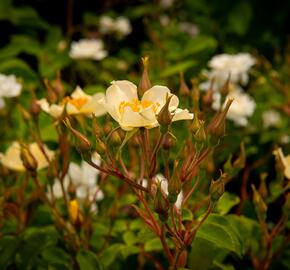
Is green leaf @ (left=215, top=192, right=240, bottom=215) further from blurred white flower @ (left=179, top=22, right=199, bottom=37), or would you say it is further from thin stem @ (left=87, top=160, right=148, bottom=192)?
blurred white flower @ (left=179, top=22, right=199, bottom=37)

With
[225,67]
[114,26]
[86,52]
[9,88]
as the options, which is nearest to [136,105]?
[9,88]

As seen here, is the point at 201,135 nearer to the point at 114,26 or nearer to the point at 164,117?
the point at 164,117

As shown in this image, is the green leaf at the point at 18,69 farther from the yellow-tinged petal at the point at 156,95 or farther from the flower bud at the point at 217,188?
the flower bud at the point at 217,188

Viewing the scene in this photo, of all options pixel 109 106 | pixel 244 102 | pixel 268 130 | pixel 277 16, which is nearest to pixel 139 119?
pixel 109 106

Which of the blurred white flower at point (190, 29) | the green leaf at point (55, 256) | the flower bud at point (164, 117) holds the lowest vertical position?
the blurred white flower at point (190, 29)

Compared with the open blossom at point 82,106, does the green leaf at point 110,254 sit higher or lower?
lower

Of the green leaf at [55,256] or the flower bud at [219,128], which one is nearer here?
the flower bud at [219,128]

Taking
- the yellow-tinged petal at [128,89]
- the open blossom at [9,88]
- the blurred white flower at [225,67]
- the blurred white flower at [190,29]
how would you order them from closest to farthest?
the yellow-tinged petal at [128,89] < the open blossom at [9,88] < the blurred white flower at [225,67] < the blurred white flower at [190,29]

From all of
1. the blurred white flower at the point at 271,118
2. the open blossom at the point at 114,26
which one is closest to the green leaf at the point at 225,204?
the blurred white flower at the point at 271,118

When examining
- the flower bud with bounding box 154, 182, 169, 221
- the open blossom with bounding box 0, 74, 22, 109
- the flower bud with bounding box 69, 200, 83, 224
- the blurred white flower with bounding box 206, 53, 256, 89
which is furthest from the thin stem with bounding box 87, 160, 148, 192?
the blurred white flower with bounding box 206, 53, 256, 89
